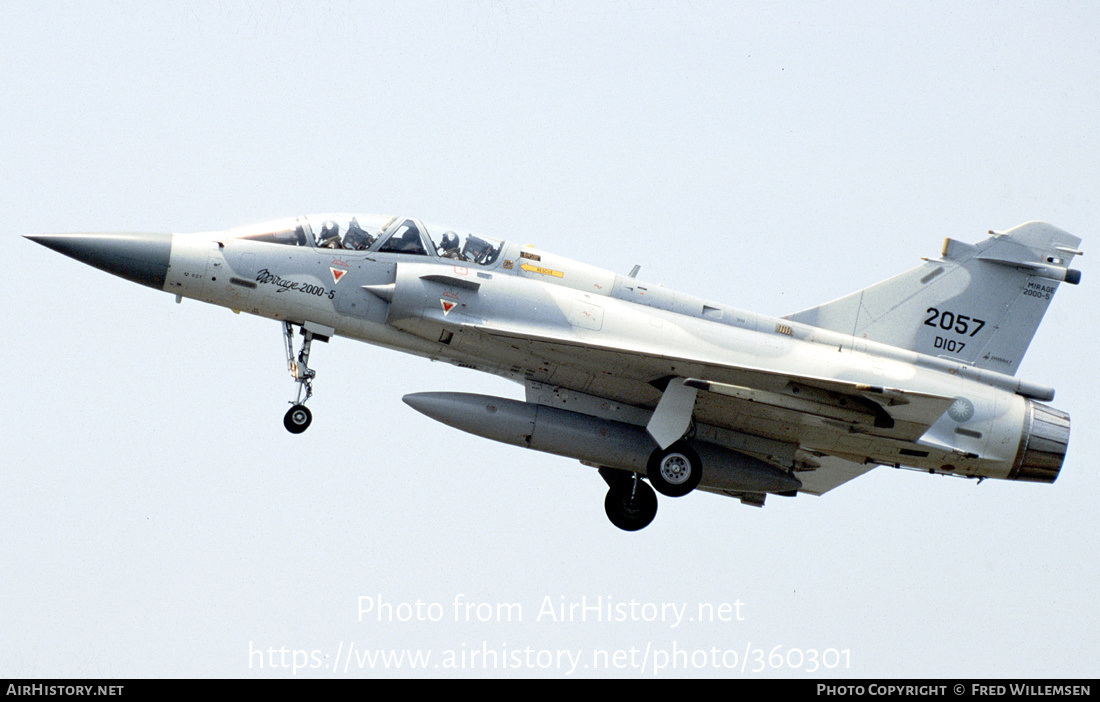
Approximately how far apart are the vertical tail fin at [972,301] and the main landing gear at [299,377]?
19.3 ft

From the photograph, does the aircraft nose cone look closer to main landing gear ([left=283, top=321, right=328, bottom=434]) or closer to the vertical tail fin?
main landing gear ([left=283, top=321, right=328, bottom=434])

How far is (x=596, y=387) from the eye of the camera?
1495 cm

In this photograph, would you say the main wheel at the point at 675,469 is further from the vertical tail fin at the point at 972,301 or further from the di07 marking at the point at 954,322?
the di07 marking at the point at 954,322

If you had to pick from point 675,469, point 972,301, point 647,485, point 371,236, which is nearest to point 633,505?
point 647,485

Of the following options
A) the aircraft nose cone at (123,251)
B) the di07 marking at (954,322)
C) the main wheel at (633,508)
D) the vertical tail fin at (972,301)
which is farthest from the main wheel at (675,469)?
the aircraft nose cone at (123,251)

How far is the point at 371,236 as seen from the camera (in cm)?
1434

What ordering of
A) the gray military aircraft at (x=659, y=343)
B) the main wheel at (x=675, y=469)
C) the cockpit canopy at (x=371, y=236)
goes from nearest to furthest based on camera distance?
the gray military aircraft at (x=659, y=343) < the cockpit canopy at (x=371, y=236) < the main wheel at (x=675, y=469)

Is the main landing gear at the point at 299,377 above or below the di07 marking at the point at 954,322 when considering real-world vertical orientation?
below

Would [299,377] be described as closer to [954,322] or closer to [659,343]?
[659,343]

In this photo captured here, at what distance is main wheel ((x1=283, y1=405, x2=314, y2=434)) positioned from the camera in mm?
14078

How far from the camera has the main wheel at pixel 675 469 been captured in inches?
576

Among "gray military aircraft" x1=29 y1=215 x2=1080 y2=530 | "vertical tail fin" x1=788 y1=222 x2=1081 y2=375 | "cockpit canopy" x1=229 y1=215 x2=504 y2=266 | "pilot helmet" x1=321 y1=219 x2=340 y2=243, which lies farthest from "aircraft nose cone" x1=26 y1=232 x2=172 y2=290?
"vertical tail fin" x1=788 y1=222 x2=1081 y2=375
